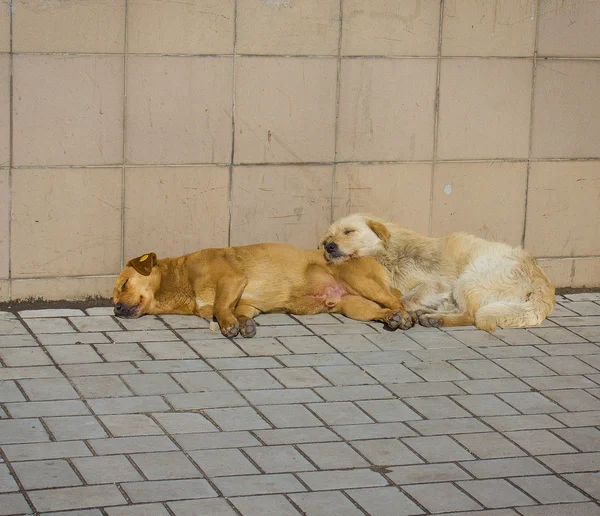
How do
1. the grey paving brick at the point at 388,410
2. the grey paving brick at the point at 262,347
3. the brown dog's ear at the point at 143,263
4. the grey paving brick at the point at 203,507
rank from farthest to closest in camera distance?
1. the brown dog's ear at the point at 143,263
2. the grey paving brick at the point at 262,347
3. the grey paving brick at the point at 388,410
4. the grey paving brick at the point at 203,507

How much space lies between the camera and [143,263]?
716cm

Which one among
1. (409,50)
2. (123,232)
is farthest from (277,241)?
(409,50)

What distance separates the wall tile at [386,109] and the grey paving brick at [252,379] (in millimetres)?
2177

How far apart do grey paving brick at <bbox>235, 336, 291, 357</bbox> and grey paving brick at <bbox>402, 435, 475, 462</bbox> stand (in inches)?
57.4

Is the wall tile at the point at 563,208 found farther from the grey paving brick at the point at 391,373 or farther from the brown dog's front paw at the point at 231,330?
the brown dog's front paw at the point at 231,330

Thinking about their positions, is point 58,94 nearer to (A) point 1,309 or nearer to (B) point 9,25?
(B) point 9,25

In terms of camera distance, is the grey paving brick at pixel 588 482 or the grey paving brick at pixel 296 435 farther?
the grey paving brick at pixel 296 435

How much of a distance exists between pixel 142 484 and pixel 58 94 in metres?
3.33

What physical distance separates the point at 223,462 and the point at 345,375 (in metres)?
1.45

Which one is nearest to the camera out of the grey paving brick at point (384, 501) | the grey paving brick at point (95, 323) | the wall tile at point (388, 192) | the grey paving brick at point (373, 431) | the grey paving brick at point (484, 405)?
the grey paving brick at point (384, 501)

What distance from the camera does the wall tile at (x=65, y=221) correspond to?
7.29 meters

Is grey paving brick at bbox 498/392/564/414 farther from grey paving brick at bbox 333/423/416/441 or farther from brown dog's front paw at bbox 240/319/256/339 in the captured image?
brown dog's front paw at bbox 240/319/256/339

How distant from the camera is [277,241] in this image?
7.85 metres

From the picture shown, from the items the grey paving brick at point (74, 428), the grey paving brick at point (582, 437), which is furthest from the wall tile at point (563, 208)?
the grey paving brick at point (74, 428)
